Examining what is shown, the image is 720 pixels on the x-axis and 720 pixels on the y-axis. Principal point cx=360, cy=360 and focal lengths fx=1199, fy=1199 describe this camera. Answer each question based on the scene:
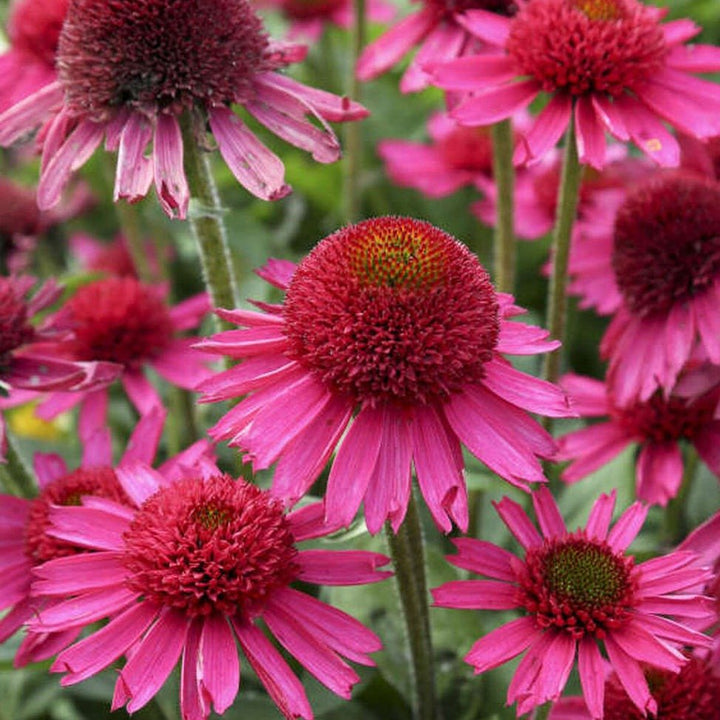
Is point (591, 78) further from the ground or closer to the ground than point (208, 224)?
further from the ground

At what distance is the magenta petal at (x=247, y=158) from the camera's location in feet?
3.42

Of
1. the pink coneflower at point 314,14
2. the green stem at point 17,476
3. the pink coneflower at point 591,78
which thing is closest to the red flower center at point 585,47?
the pink coneflower at point 591,78

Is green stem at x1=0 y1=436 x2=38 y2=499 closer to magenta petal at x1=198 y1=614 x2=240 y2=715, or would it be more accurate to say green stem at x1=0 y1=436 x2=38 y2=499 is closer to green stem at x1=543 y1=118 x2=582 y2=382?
magenta petal at x1=198 y1=614 x2=240 y2=715

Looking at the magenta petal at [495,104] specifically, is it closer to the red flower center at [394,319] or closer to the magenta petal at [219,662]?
the red flower center at [394,319]

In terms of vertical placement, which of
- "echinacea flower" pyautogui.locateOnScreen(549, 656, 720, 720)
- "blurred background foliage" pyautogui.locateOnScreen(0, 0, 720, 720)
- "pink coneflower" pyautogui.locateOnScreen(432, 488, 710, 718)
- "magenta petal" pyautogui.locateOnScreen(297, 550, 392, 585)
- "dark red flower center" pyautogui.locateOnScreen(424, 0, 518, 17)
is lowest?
"blurred background foliage" pyautogui.locateOnScreen(0, 0, 720, 720)

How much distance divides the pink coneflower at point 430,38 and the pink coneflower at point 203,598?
1.85ft

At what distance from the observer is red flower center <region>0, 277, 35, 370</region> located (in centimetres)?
120

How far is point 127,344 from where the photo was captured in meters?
1.46

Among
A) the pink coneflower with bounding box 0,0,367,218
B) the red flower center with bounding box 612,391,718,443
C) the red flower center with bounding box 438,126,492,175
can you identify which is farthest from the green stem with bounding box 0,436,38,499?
the red flower center with bounding box 438,126,492,175

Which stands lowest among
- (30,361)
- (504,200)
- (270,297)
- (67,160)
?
(270,297)

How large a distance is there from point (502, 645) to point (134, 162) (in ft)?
1.68

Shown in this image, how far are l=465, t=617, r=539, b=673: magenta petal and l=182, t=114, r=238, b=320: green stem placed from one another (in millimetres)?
421

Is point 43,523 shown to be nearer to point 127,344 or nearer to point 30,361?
point 30,361

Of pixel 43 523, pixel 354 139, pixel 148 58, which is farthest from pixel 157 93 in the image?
pixel 354 139
